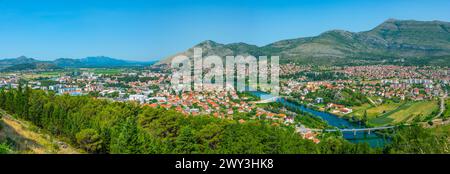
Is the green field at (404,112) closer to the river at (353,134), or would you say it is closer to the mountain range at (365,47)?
the river at (353,134)

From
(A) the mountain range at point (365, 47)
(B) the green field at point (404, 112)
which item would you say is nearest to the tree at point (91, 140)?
(B) the green field at point (404, 112)

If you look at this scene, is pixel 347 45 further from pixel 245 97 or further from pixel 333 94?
pixel 245 97

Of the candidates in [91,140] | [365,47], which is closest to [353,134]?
[91,140]

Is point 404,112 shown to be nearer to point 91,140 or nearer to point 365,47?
point 91,140

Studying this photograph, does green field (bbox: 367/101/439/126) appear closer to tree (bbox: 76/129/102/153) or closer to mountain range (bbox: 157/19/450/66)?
tree (bbox: 76/129/102/153)
